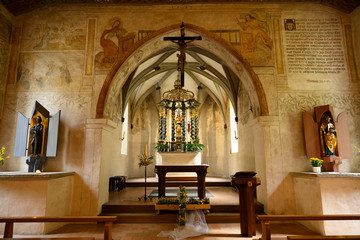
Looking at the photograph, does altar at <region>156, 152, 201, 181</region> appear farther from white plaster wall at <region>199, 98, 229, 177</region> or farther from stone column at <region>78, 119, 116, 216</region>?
stone column at <region>78, 119, 116, 216</region>

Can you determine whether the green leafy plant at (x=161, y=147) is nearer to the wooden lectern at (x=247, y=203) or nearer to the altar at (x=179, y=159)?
the altar at (x=179, y=159)

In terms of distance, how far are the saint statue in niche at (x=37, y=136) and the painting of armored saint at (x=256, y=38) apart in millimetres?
6152

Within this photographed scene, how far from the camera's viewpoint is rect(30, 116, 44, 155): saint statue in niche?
604cm

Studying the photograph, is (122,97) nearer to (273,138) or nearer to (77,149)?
(77,149)

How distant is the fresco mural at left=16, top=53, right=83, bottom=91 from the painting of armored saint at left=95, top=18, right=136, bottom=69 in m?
0.67

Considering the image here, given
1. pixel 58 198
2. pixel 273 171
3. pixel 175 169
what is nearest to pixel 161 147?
A: pixel 175 169

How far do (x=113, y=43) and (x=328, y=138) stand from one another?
664 cm

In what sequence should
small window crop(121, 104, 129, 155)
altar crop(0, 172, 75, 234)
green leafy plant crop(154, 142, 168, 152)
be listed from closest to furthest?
altar crop(0, 172, 75, 234), green leafy plant crop(154, 142, 168, 152), small window crop(121, 104, 129, 155)

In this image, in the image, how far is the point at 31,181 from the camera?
526 cm

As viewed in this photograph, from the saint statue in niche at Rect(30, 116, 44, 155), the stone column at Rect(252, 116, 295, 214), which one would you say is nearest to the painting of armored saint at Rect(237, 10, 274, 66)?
the stone column at Rect(252, 116, 295, 214)

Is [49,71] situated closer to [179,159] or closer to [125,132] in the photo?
[179,159]

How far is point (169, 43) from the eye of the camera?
304 inches

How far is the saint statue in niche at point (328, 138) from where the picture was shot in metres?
5.88

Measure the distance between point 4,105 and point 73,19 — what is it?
130 inches
